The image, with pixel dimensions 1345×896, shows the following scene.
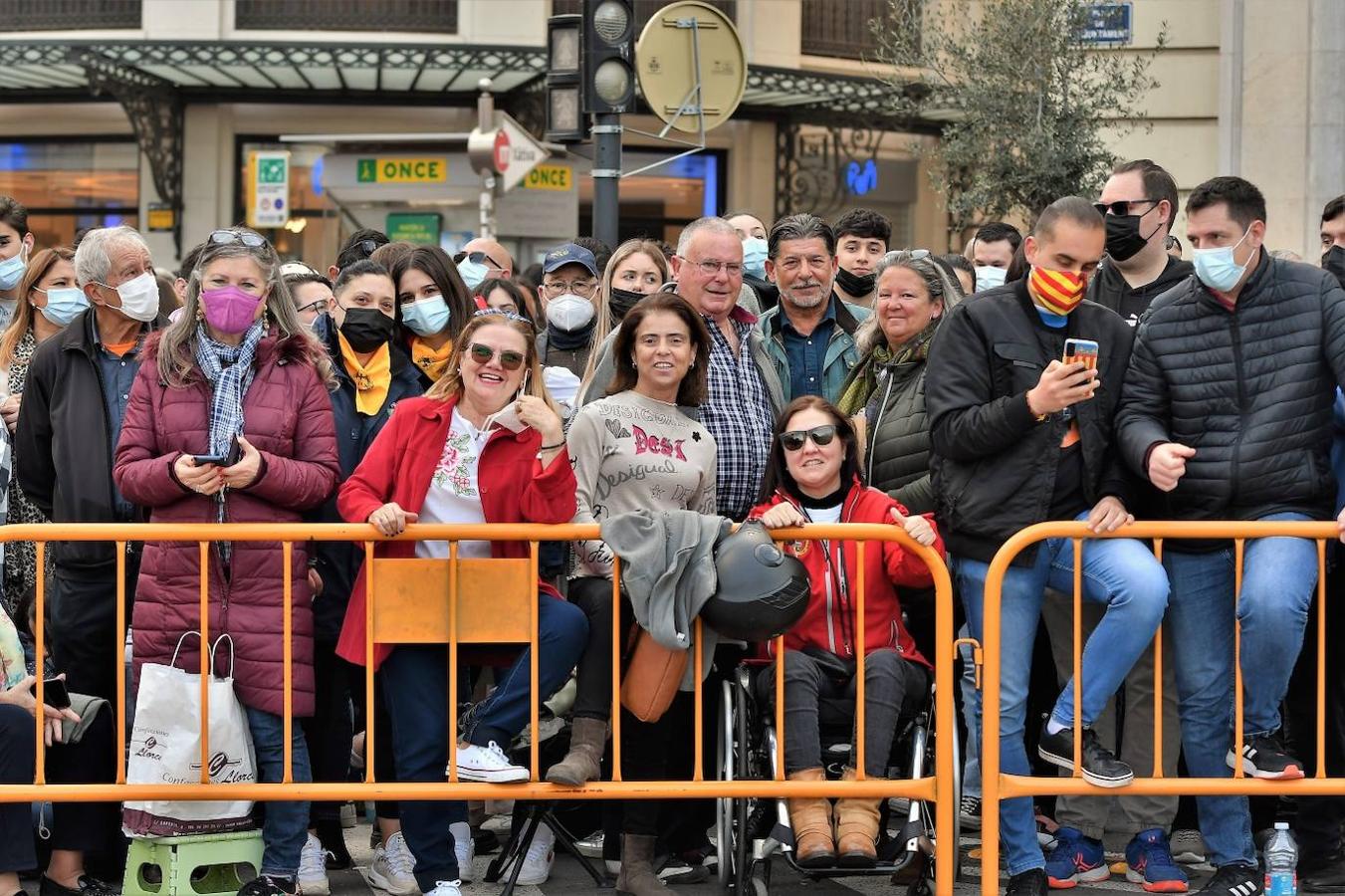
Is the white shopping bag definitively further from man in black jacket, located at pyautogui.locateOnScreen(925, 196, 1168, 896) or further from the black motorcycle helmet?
man in black jacket, located at pyautogui.locateOnScreen(925, 196, 1168, 896)

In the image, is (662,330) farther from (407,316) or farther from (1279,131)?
(1279,131)

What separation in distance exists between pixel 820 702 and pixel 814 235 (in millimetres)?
2339

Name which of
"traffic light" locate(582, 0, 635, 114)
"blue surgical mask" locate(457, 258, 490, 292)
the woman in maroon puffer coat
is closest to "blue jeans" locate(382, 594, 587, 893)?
the woman in maroon puffer coat

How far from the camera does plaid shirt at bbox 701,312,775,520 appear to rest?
687 cm

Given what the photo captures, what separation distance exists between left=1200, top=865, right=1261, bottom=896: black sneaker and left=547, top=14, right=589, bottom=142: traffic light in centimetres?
613

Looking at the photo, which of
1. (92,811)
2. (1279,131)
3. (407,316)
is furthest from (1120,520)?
(1279,131)

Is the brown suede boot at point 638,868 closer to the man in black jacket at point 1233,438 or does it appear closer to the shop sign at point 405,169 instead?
the man in black jacket at point 1233,438

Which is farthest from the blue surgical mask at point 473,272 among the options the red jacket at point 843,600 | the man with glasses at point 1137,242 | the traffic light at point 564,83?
the red jacket at point 843,600

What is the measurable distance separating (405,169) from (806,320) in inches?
579

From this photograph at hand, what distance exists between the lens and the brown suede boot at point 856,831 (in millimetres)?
5934

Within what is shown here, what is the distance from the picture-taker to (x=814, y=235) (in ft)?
25.4

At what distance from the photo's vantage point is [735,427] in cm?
692

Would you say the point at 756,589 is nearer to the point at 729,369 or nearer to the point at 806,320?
the point at 729,369

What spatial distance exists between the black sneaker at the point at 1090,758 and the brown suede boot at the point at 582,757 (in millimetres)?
1498
